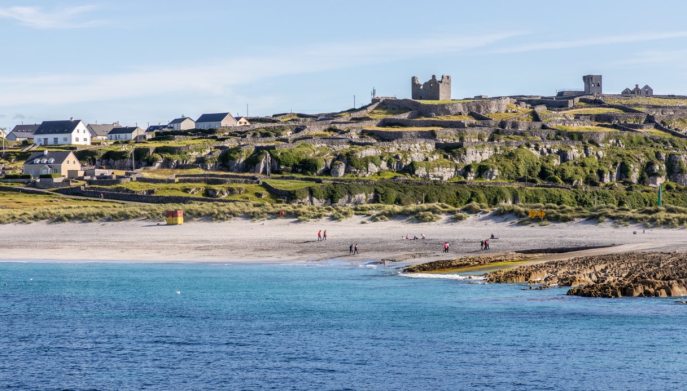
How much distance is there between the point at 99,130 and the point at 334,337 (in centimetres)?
14295

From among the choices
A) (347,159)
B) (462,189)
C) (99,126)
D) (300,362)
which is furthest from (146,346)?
(99,126)

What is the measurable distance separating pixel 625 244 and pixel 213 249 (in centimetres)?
2470

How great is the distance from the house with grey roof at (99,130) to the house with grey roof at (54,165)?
2213 inches

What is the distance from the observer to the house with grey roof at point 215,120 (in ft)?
531

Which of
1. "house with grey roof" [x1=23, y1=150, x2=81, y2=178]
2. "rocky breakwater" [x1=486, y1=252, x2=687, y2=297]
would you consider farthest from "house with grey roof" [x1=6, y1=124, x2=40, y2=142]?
"rocky breakwater" [x1=486, y1=252, x2=687, y2=297]

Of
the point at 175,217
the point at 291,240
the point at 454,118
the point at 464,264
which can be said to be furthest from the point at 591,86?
the point at 464,264

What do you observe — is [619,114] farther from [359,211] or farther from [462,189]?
[359,211]

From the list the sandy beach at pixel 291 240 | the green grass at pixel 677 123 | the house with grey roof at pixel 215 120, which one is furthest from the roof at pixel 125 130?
the sandy beach at pixel 291 240

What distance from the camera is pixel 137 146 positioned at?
118 meters

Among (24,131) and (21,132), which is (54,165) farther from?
(24,131)

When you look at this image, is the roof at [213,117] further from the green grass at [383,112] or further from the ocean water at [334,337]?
the ocean water at [334,337]

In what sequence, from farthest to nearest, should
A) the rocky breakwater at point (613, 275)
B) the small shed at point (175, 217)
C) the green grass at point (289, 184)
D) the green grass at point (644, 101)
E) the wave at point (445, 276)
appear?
1. the green grass at point (644, 101)
2. the green grass at point (289, 184)
3. the small shed at point (175, 217)
4. the wave at point (445, 276)
5. the rocky breakwater at point (613, 275)

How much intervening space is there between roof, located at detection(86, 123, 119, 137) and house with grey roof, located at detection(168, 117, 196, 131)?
10440 millimetres

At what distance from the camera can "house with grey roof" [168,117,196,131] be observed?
173 m
